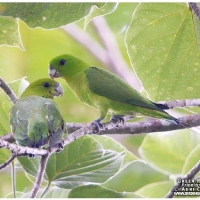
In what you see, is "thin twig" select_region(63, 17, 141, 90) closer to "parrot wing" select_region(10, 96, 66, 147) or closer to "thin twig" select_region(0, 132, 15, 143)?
"parrot wing" select_region(10, 96, 66, 147)

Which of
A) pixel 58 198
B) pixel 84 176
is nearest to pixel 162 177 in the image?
pixel 84 176

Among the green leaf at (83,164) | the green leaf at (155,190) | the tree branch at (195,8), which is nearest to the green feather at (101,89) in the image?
the green leaf at (83,164)

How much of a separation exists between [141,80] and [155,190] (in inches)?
15.9

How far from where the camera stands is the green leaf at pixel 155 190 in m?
1.28

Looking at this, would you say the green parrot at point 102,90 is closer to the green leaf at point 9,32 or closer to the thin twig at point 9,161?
the green leaf at point 9,32

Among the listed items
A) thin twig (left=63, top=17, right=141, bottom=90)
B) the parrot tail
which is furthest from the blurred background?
the parrot tail

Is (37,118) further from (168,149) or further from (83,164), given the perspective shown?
(168,149)

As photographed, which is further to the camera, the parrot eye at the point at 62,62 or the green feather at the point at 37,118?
the parrot eye at the point at 62,62

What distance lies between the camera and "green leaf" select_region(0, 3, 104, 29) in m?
1.20

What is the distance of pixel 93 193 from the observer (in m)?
1.27

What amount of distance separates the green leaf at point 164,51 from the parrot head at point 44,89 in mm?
299

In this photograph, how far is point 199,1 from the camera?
1.28 metres

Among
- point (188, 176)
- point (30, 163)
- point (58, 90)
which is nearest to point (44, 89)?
point (58, 90)

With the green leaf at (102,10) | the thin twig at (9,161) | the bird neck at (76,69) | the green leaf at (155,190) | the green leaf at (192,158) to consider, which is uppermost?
the green leaf at (102,10)
